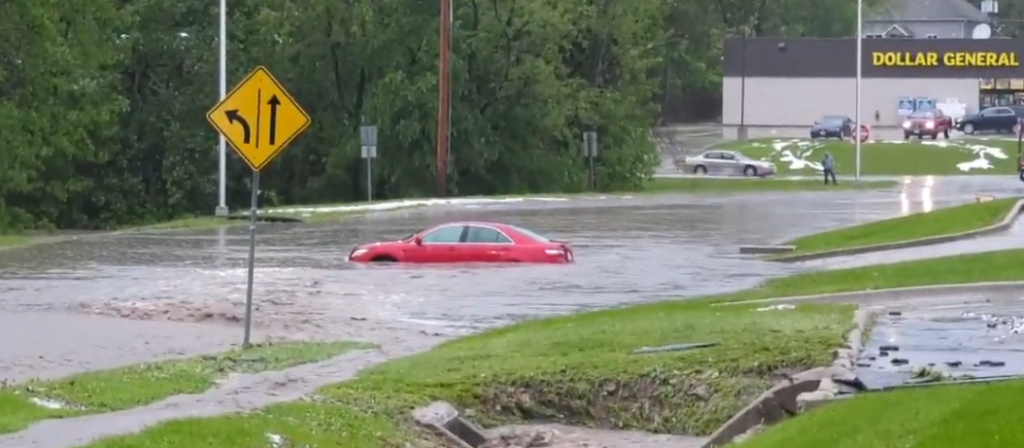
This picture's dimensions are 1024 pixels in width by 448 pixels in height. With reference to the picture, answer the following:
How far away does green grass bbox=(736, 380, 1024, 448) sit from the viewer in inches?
406

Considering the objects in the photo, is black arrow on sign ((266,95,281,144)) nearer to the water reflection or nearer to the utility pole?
the water reflection

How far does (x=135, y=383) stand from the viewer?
51.0ft

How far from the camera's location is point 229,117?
18156 millimetres

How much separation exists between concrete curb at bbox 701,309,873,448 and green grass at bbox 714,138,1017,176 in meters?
64.1

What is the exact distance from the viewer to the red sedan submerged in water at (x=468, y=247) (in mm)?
32500

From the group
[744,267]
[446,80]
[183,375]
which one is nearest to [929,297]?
[744,267]

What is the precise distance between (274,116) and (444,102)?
40.1 meters

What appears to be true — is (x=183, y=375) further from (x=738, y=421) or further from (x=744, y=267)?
(x=744, y=267)

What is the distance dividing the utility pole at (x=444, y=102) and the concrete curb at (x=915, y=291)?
3539 centimetres

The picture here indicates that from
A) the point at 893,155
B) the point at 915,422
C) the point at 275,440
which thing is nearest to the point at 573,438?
the point at 275,440

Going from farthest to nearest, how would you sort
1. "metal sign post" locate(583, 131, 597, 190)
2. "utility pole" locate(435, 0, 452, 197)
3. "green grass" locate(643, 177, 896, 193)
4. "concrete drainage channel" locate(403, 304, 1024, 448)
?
"metal sign post" locate(583, 131, 597, 190), "green grass" locate(643, 177, 896, 193), "utility pole" locate(435, 0, 452, 197), "concrete drainage channel" locate(403, 304, 1024, 448)

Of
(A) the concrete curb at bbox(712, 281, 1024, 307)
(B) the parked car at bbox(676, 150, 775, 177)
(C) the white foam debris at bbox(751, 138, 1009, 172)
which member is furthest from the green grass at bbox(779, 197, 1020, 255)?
(C) the white foam debris at bbox(751, 138, 1009, 172)

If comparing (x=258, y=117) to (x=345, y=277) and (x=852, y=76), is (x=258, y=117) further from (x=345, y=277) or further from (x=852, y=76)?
(x=852, y=76)

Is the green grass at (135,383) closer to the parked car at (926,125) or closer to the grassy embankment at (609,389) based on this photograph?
the grassy embankment at (609,389)
